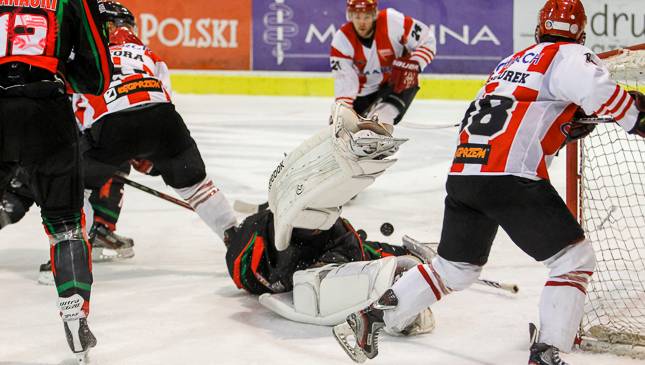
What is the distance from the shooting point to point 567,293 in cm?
230

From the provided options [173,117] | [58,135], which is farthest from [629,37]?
[58,135]

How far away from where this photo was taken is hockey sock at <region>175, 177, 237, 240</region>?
3610 mm

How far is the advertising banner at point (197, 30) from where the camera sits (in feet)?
27.5

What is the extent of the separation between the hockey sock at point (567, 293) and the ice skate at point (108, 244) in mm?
2051

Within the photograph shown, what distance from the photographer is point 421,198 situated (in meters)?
5.15

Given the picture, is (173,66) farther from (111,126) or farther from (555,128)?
(555,128)

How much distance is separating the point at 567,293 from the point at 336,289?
0.80 metres

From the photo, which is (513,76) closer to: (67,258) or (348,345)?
(348,345)

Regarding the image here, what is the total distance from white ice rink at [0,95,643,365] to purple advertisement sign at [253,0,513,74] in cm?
257

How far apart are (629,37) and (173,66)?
3.65m

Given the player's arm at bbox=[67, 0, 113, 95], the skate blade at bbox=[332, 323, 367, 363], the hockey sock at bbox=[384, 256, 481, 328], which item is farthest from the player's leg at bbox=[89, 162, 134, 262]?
the hockey sock at bbox=[384, 256, 481, 328]

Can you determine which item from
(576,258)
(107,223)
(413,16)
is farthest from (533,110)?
(413,16)

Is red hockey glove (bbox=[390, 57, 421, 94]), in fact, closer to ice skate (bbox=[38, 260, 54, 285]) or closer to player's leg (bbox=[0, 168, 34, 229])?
player's leg (bbox=[0, 168, 34, 229])

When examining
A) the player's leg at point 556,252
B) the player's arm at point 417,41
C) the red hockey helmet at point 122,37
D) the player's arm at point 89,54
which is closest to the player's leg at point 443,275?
the player's leg at point 556,252
